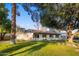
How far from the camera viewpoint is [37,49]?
2209 mm

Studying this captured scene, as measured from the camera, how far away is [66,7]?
221 cm

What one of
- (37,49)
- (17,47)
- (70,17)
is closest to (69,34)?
(70,17)

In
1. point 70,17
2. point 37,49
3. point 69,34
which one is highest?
point 70,17

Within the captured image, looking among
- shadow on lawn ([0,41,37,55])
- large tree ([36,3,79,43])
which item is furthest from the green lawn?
large tree ([36,3,79,43])

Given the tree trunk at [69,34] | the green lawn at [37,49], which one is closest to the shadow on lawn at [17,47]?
the green lawn at [37,49]

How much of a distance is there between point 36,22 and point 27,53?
29cm

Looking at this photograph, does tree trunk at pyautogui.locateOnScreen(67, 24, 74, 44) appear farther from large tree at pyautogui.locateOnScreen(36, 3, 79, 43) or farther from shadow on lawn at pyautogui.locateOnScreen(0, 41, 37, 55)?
shadow on lawn at pyautogui.locateOnScreen(0, 41, 37, 55)

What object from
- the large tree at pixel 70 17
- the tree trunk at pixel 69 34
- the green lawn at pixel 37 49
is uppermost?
the large tree at pixel 70 17

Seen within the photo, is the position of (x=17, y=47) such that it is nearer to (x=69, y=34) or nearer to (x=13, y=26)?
(x=13, y=26)

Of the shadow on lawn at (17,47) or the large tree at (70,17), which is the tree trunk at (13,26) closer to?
the shadow on lawn at (17,47)

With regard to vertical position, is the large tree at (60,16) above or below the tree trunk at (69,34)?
above

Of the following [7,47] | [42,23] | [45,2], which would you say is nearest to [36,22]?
[42,23]

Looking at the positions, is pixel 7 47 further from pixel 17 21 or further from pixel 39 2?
pixel 39 2

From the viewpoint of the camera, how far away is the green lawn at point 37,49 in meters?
2.18
